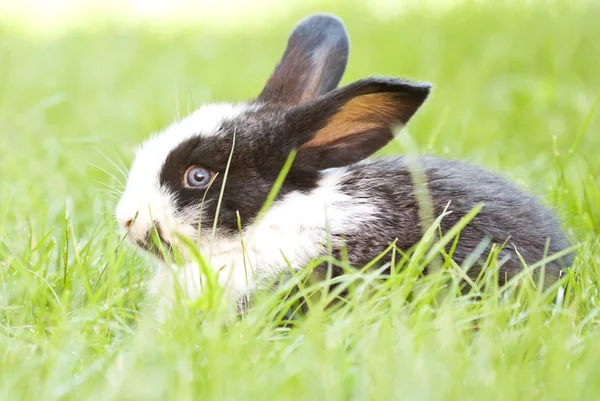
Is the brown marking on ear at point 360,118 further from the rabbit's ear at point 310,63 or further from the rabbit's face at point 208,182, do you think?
the rabbit's ear at point 310,63

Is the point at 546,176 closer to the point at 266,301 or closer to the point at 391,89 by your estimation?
the point at 391,89

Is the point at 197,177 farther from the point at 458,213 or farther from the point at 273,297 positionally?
the point at 458,213

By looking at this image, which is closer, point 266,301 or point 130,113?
point 266,301

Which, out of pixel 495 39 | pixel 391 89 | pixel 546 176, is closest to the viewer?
pixel 391 89

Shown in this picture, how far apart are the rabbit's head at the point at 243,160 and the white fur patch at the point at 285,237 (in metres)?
0.06

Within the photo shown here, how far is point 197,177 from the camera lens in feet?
10.2

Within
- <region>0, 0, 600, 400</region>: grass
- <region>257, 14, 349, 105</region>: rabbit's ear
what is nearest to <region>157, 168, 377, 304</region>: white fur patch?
<region>0, 0, 600, 400</region>: grass

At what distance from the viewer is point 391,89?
114 inches

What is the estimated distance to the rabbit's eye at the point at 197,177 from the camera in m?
3.10

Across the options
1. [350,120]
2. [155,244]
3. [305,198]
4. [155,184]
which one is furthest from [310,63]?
[155,244]

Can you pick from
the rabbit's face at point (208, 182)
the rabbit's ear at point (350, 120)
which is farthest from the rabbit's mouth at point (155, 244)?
the rabbit's ear at point (350, 120)

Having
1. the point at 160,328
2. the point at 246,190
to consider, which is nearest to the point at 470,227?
the point at 246,190

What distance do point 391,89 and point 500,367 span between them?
3.68ft

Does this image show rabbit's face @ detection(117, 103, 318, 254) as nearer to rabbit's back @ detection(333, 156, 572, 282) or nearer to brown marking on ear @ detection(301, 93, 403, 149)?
brown marking on ear @ detection(301, 93, 403, 149)
